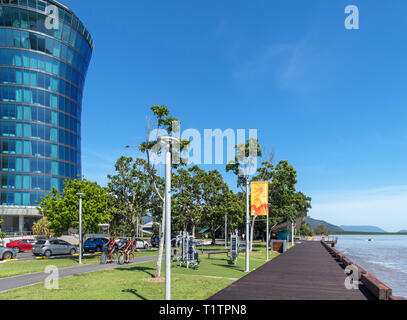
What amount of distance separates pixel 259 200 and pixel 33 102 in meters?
66.4

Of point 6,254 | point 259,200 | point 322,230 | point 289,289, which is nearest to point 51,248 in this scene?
point 6,254

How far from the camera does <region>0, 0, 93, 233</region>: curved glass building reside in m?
70.9

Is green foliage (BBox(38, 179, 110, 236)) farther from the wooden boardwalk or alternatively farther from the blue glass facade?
the blue glass facade

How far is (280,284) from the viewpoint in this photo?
1655 centimetres

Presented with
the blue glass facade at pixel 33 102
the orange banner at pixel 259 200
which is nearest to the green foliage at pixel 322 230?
the blue glass facade at pixel 33 102

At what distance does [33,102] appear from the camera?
74.6m

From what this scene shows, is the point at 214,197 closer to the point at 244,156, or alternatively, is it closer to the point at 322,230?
the point at 244,156

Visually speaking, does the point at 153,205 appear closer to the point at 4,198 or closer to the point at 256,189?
the point at 256,189

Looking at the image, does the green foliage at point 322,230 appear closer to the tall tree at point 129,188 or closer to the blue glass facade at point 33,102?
the blue glass facade at point 33,102

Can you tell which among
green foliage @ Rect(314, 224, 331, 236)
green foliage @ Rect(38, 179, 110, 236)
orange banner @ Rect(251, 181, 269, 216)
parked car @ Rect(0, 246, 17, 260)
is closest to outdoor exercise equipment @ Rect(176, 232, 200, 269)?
orange banner @ Rect(251, 181, 269, 216)

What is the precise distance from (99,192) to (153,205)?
961 centimetres

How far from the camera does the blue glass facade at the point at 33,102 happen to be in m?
71.2

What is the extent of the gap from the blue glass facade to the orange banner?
197 ft
